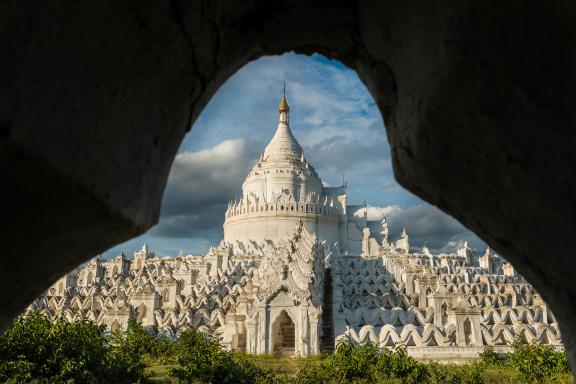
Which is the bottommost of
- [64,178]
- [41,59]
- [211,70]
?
[64,178]

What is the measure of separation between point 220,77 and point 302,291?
1454cm

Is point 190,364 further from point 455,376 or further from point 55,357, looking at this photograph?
point 455,376

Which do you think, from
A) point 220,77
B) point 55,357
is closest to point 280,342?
point 55,357

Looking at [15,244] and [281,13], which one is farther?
[281,13]

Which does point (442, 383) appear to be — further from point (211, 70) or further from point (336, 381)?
point (211, 70)

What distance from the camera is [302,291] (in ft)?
55.2

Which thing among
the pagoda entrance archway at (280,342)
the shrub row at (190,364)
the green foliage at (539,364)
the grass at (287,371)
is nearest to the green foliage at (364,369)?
the shrub row at (190,364)

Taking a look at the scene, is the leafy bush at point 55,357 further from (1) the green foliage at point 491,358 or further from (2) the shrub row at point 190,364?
(1) the green foliage at point 491,358

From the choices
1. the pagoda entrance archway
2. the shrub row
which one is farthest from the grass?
the pagoda entrance archway

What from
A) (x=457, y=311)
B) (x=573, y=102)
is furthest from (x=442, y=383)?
(x=573, y=102)

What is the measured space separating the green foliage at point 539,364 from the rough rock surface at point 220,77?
10668 millimetres

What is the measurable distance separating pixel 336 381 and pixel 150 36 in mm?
10336

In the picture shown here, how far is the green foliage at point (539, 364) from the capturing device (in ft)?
38.5

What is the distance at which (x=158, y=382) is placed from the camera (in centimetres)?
1024
